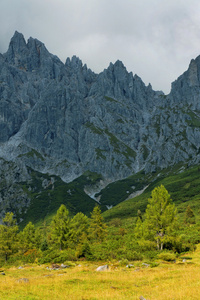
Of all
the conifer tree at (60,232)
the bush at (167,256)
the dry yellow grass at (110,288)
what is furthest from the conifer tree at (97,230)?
the dry yellow grass at (110,288)

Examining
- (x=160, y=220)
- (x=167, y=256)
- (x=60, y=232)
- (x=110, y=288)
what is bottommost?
(x=60, y=232)

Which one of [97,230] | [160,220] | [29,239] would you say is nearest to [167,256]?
[160,220]

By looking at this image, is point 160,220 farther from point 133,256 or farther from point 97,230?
point 97,230

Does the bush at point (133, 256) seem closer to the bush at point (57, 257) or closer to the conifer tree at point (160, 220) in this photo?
the conifer tree at point (160, 220)

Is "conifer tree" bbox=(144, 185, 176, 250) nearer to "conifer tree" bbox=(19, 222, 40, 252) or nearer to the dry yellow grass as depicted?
the dry yellow grass

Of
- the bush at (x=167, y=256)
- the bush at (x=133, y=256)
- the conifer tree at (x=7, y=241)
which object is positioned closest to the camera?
the bush at (x=167, y=256)

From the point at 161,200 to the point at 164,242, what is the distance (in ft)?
23.3

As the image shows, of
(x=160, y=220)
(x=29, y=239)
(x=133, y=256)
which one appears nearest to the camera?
(x=133, y=256)

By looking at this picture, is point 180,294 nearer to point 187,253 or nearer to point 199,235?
→ point 187,253

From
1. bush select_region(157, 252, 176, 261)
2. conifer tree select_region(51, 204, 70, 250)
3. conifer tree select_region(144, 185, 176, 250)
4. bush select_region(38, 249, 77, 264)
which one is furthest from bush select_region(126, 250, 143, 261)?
conifer tree select_region(51, 204, 70, 250)

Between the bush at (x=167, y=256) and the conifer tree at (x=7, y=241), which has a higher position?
the bush at (x=167, y=256)

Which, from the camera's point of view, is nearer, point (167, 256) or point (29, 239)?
point (167, 256)

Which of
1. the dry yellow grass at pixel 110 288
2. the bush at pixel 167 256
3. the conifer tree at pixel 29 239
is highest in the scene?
the dry yellow grass at pixel 110 288

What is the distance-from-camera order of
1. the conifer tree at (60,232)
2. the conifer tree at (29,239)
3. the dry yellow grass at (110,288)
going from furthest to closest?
1. the conifer tree at (29,239)
2. the conifer tree at (60,232)
3. the dry yellow grass at (110,288)
